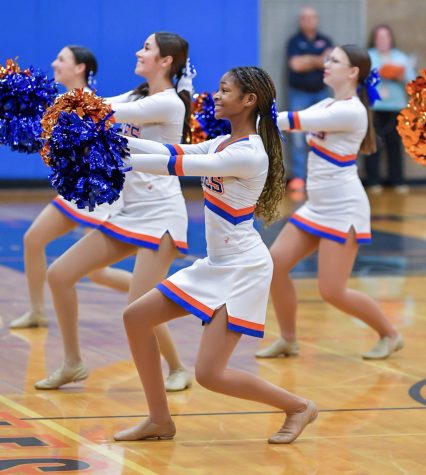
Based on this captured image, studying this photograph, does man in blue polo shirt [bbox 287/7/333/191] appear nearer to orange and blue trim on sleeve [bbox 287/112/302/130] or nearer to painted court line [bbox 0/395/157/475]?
orange and blue trim on sleeve [bbox 287/112/302/130]

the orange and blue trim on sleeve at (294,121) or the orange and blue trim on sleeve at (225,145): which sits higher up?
the orange and blue trim on sleeve at (225,145)

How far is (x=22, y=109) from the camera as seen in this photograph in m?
5.28

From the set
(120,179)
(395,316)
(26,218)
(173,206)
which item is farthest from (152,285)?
(26,218)

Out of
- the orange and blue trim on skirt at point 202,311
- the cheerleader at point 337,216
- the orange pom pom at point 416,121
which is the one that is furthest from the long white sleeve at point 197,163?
the cheerleader at point 337,216

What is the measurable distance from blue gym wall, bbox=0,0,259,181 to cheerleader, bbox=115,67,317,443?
996 cm

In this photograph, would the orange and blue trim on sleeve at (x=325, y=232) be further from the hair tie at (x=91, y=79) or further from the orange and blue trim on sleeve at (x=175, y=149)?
the orange and blue trim on sleeve at (x=175, y=149)

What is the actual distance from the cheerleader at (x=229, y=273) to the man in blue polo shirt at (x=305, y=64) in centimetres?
1051

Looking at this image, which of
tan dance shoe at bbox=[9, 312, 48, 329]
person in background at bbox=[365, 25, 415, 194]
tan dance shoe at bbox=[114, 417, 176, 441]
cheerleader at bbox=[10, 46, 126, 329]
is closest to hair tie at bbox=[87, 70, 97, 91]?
cheerleader at bbox=[10, 46, 126, 329]

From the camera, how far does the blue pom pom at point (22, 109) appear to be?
5242 millimetres

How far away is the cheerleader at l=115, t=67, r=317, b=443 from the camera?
4.71 metres

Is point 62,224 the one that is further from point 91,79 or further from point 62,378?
point 62,378

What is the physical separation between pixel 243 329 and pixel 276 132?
0.80 metres

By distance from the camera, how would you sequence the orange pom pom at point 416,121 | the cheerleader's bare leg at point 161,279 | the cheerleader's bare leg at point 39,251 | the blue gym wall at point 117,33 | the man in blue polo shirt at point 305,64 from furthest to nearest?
the man in blue polo shirt at point 305,64 < the blue gym wall at point 117,33 < the cheerleader's bare leg at point 39,251 < the cheerleader's bare leg at point 161,279 < the orange pom pom at point 416,121

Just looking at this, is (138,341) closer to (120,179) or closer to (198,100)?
(120,179)
